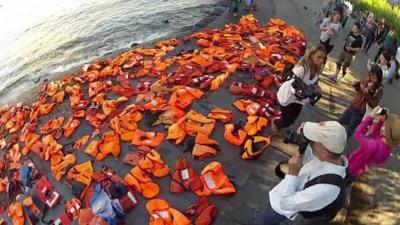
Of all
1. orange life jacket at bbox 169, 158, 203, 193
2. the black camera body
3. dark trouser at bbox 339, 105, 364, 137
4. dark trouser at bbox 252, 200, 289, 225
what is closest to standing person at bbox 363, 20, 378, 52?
dark trouser at bbox 339, 105, 364, 137

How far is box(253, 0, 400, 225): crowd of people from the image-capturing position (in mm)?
3127

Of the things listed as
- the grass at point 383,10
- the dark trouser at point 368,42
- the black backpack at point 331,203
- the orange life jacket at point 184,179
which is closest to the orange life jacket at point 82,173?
the orange life jacket at point 184,179

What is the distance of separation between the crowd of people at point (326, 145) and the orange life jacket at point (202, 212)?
2.24 feet

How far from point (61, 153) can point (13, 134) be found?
2622mm

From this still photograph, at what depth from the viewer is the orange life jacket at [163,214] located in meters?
5.05

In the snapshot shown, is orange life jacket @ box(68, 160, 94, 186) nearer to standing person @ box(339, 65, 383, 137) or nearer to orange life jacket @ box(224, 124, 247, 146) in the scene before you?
orange life jacket @ box(224, 124, 247, 146)

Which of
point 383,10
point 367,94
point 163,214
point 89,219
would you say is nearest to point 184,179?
point 163,214

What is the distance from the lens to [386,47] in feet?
31.2

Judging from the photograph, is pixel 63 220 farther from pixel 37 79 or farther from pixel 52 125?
pixel 37 79

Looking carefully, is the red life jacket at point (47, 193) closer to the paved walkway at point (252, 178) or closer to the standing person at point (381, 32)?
the paved walkway at point (252, 178)

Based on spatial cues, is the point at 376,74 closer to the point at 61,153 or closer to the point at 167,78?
the point at 167,78

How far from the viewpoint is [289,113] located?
5699mm

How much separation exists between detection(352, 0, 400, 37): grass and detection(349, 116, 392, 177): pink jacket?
7954mm

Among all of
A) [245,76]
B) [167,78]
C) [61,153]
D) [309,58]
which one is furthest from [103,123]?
[309,58]
